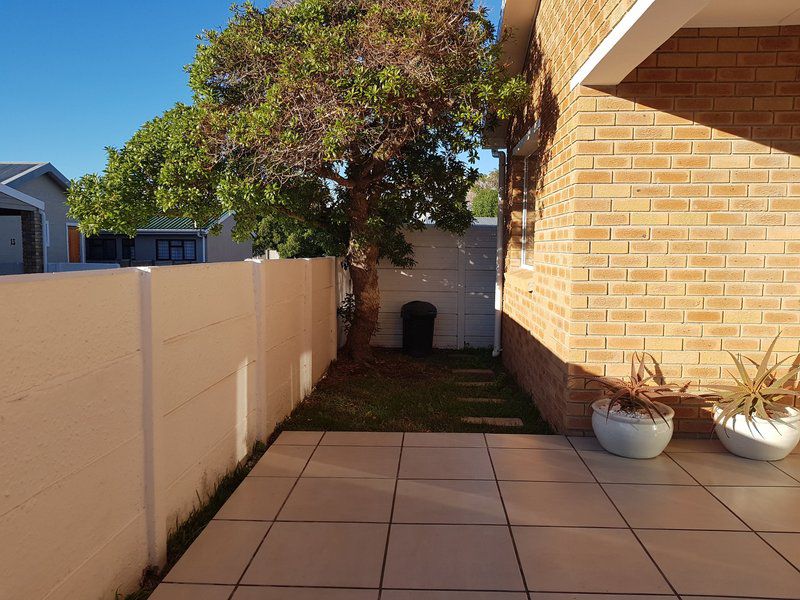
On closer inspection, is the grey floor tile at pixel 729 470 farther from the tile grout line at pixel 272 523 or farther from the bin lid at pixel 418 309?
the bin lid at pixel 418 309

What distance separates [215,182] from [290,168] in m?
1.02

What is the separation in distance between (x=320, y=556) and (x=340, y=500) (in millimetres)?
668

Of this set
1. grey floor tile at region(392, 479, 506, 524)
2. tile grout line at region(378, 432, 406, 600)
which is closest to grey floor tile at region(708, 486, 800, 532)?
grey floor tile at region(392, 479, 506, 524)

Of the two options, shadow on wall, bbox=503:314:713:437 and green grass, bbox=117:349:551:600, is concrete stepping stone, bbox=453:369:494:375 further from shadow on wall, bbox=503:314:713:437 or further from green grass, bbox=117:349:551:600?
shadow on wall, bbox=503:314:713:437

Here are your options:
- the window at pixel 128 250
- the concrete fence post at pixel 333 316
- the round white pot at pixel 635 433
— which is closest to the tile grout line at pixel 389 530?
the round white pot at pixel 635 433

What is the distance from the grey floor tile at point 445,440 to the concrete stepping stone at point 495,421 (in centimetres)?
41

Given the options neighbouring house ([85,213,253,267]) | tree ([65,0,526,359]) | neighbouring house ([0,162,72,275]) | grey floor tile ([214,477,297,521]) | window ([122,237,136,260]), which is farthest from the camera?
window ([122,237,136,260])

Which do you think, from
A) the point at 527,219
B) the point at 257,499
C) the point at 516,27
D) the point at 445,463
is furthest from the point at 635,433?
the point at 516,27

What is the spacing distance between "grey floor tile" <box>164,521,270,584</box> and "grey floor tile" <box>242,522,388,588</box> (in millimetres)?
65

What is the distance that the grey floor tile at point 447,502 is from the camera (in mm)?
3283

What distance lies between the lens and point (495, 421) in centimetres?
538

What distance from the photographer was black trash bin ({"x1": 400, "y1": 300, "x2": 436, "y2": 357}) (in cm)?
888

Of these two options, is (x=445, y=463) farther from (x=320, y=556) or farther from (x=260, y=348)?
(x=260, y=348)

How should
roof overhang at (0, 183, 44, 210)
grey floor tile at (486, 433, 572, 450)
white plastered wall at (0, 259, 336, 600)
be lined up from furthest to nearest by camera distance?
roof overhang at (0, 183, 44, 210) < grey floor tile at (486, 433, 572, 450) < white plastered wall at (0, 259, 336, 600)
